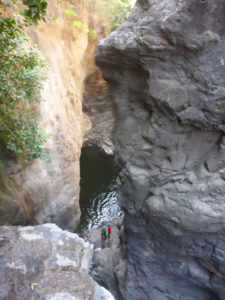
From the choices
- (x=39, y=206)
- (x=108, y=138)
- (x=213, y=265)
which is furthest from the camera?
(x=108, y=138)

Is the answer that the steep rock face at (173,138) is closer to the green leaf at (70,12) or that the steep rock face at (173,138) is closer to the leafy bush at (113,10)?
the green leaf at (70,12)

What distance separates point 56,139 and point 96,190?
7.56m

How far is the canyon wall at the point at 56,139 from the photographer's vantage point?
7.11 metres

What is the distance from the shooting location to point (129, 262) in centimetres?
663

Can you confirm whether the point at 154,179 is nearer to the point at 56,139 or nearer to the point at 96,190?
the point at 56,139

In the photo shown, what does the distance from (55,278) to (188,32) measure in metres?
5.28

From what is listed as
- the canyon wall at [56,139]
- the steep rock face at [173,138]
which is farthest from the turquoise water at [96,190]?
the steep rock face at [173,138]

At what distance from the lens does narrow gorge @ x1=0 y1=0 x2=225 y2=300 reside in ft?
12.7

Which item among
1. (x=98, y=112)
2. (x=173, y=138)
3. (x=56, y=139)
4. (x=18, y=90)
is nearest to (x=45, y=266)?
(x=173, y=138)

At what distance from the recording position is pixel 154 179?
5258 millimetres

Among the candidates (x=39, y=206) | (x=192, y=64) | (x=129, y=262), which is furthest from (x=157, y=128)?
(x=39, y=206)

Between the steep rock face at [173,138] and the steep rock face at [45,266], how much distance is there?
2.05 metres

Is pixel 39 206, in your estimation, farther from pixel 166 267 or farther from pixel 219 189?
pixel 219 189

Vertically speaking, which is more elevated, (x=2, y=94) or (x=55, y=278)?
(x=2, y=94)
